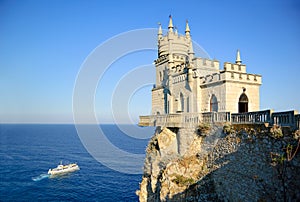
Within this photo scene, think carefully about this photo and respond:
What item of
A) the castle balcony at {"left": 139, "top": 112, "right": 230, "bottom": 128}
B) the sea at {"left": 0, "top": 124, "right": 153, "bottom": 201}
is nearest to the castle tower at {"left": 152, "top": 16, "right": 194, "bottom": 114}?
the castle balcony at {"left": 139, "top": 112, "right": 230, "bottom": 128}

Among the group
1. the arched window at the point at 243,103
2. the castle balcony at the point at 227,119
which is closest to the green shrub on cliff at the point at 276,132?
the castle balcony at the point at 227,119

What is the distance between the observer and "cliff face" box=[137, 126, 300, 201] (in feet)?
36.4

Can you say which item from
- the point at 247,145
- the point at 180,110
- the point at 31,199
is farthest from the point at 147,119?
the point at 31,199

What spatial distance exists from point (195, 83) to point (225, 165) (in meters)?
8.52

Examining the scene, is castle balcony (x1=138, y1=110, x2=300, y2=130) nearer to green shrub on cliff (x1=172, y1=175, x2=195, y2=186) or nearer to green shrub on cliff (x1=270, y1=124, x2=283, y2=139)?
green shrub on cliff (x1=270, y1=124, x2=283, y2=139)

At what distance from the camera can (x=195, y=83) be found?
70.1ft

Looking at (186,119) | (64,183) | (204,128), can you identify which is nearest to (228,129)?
(204,128)

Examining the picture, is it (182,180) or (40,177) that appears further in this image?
(40,177)

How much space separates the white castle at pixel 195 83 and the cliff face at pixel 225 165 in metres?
2.85

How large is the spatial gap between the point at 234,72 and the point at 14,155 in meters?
77.9

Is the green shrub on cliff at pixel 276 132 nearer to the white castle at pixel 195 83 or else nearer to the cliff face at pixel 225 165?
the cliff face at pixel 225 165

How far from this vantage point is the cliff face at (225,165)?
1109 cm

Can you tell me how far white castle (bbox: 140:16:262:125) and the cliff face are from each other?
2.85 metres

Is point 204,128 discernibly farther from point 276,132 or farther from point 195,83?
point 276,132
